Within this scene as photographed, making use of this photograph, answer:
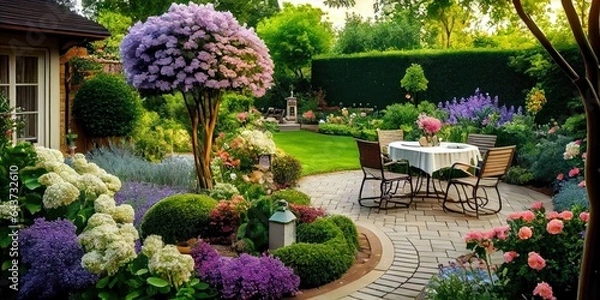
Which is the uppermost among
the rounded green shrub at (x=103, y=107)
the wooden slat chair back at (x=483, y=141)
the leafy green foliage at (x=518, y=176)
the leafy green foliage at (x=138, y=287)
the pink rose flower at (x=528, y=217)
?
the rounded green shrub at (x=103, y=107)

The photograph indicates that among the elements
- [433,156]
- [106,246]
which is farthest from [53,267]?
[433,156]

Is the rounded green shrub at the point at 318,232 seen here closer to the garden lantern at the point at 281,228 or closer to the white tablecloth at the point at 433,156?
the garden lantern at the point at 281,228

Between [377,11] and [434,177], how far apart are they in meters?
7.40

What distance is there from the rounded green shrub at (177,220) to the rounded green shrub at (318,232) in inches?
37.7

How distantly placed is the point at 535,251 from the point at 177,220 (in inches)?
129

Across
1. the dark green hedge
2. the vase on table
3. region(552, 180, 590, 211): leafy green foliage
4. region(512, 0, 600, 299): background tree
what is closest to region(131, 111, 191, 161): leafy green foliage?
the vase on table

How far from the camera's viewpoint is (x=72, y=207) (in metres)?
4.99

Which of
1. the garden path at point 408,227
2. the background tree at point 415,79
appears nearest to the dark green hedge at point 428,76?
the background tree at point 415,79

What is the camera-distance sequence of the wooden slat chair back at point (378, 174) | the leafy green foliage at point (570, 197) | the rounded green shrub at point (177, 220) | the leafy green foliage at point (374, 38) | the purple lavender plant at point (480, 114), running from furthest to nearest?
the leafy green foliage at point (374, 38) < the purple lavender plant at point (480, 114) < the wooden slat chair back at point (378, 174) < the leafy green foliage at point (570, 197) < the rounded green shrub at point (177, 220)

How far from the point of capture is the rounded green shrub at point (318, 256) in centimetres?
476

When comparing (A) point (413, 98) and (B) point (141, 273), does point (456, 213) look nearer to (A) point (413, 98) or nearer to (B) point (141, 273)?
(B) point (141, 273)

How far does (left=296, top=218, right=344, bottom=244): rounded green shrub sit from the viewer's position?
5402 millimetres

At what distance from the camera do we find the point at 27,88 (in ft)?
31.0

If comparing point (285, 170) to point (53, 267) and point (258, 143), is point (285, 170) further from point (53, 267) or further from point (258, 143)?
point (53, 267)
